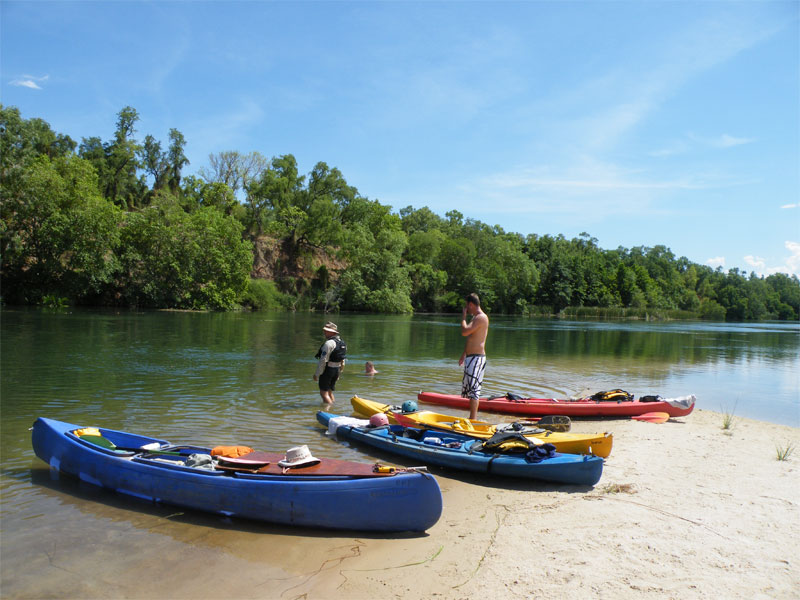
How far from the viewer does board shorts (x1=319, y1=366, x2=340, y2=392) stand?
34.2 ft

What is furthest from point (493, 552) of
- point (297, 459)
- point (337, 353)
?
point (337, 353)

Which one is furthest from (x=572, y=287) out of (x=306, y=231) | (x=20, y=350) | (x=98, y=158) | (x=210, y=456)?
(x=210, y=456)

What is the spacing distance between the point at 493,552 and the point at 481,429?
3.14m

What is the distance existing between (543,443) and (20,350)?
1634cm

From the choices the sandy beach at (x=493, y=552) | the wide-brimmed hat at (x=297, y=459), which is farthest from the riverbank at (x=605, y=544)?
the wide-brimmed hat at (x=297, y=459)

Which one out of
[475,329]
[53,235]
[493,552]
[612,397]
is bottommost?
[493,552]

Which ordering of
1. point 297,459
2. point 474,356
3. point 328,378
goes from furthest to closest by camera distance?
point 328,378 < point 474,356 < point 297,459

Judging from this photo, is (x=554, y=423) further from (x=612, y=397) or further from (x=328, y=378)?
(x=328, y=378)

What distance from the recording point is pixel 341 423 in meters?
8.45

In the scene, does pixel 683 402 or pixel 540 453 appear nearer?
pixel 540 453

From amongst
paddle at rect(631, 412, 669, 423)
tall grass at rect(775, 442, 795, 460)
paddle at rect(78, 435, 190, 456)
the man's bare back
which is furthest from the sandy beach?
paddle at rect(631, 412, 669, 423)

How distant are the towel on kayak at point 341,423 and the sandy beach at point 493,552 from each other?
88.4 inches

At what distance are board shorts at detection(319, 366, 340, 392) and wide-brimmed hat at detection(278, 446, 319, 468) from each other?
4.74 metres

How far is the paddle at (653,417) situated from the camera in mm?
10133
